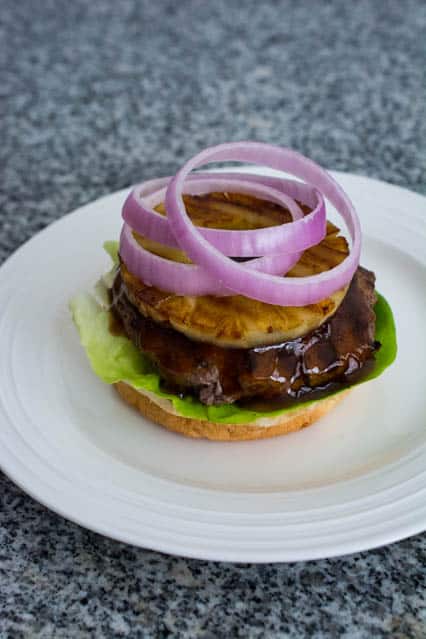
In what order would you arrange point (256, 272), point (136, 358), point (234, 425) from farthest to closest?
point (136, 358)
point (234, 425)
point (256, 272)

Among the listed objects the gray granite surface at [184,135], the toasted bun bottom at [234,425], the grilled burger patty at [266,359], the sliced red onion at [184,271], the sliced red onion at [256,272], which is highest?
the sliced red onion at [256,272]

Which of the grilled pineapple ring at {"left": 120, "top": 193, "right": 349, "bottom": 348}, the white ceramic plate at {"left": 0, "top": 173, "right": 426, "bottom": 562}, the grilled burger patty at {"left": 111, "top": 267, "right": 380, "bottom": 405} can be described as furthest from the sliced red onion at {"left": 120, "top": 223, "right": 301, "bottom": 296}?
the white ceramic plate at {"left": 0, "top": 173, "right": 426, "bottom": 562}

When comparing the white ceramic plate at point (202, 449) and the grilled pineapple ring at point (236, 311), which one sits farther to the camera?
the grilled pineapple ring at point (236, 311)

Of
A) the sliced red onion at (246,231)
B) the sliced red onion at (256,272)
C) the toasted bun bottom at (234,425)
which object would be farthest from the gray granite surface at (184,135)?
the sliced red onion at (246,231)

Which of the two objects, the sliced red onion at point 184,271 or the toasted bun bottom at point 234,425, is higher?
the sliced red onion at point 184,271

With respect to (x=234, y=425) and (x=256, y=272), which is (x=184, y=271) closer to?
(x=256, y=272)

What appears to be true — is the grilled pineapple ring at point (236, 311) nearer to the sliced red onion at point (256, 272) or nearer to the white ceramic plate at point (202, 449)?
the sliced red onion at point (256, 272)

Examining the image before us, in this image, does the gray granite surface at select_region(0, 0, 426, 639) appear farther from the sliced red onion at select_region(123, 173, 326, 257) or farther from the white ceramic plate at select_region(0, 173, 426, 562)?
the sliced red onion at select_region(123, 173, 326, 257)

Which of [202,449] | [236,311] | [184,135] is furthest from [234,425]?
[184,135]
